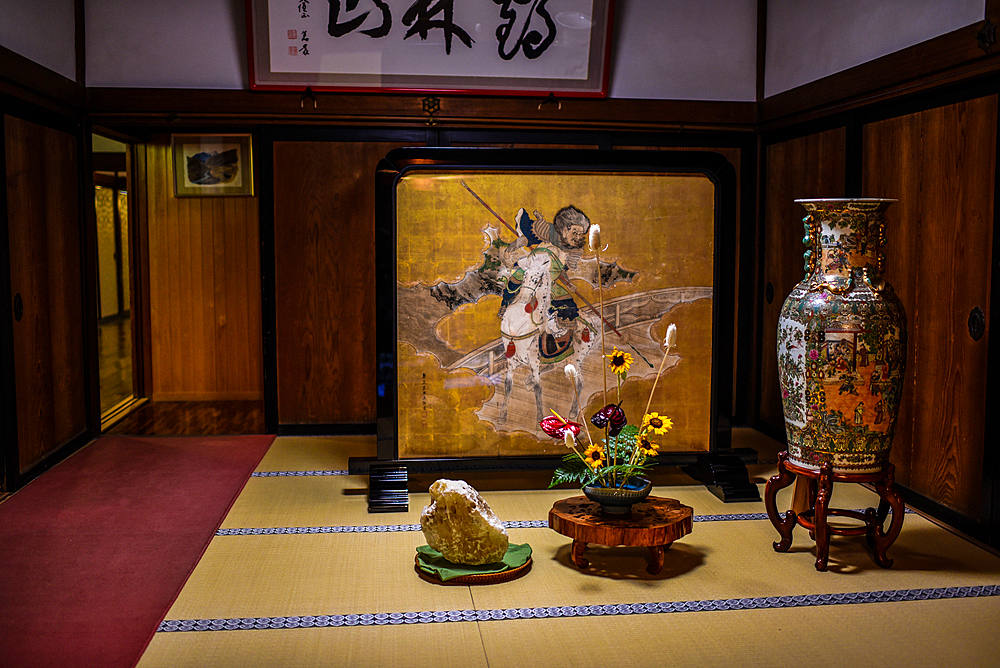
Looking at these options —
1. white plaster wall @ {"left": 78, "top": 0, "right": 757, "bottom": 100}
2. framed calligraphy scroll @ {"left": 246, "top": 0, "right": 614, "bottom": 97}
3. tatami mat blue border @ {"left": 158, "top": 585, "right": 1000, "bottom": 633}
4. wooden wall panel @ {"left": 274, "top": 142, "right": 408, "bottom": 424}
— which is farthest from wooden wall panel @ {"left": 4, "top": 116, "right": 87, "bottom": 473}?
tatami mat blue border @ {"left": 158, "top": 585, "right": 1000, "bottom": 633}

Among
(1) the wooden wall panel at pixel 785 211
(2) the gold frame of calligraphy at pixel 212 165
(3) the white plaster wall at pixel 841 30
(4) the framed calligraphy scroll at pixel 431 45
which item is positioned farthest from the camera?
(2) the gold frame of calligraphy at pixel 212 165

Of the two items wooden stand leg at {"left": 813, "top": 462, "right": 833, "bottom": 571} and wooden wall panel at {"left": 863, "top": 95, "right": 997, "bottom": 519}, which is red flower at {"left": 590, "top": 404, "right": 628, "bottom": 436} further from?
wooden wall panel at {"left": 863, "top": 95, "right": 997, "bottom": 519}

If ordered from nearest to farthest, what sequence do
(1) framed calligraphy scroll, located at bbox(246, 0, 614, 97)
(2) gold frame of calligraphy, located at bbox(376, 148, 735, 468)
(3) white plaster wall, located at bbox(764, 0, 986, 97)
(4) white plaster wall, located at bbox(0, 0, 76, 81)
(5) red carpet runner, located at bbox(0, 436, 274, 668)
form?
(5) red carpet runner, located at bbox(0, 436, 274, 668) → (3) white plaster wall, located at bbox(764, 0, 986, 97) → (2) gold frame of calligraphy, located at bbox(376, 148, 735, 468) → (4) white plaster wall, located at bbox(0, 0, 76, 81) → (1) framed calligraphy scroll, located at bbox(246, 0, 614, 97)

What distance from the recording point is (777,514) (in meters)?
3.18

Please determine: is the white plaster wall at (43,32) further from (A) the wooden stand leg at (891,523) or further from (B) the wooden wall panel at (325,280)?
(A) the wooden stand leg at (891,523)

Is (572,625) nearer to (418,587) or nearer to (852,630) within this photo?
(418,587)

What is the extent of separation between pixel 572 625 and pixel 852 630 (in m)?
0.79

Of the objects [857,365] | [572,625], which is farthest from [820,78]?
[572,625]

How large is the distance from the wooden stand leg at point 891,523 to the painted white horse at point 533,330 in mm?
1269

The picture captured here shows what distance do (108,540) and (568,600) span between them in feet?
5.85

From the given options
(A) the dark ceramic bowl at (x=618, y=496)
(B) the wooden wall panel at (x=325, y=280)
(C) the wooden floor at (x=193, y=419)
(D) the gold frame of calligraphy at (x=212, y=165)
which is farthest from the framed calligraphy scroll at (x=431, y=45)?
(A) the dark ceramic bowl at (x=618, y=496)

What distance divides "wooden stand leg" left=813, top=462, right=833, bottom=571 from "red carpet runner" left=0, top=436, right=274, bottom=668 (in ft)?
6.94

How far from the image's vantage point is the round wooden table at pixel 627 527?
286 cm

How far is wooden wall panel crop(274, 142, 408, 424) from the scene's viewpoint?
489cm
